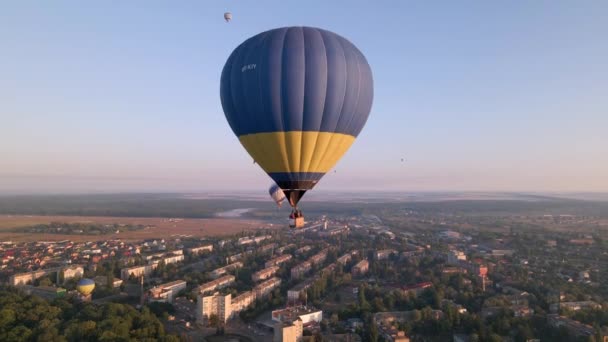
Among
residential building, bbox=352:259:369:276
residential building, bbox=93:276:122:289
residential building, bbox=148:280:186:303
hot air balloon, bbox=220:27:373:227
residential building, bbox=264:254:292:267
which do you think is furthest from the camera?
residential building, bbox=264:254:292:267

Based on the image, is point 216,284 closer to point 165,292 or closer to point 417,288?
point 165,292

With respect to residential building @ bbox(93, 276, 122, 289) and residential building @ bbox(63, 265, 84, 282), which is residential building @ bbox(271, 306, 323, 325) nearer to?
residential building @ bbox(93, 276, 122, 289)

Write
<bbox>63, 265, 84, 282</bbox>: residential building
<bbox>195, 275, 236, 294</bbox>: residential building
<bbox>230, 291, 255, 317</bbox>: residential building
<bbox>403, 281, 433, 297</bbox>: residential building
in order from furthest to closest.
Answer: <bbox>63, 265, 84, 282</bbox>: residential building < <bbox>195, 275, 236, 294</bbox>: residential building < <bbox>403, 281, 433, 297</bbox>: residential building < <bbox>230, 291, 255, 317</bbox>: residential building

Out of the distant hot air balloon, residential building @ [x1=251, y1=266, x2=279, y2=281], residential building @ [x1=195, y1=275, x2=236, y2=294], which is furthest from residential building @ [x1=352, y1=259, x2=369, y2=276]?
the distant hot air balloon

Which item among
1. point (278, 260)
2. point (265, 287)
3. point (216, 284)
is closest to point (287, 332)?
point (265, 287)

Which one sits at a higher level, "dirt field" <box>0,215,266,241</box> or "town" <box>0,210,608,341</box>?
"dirt field" <box>0,215,266,241</box>
